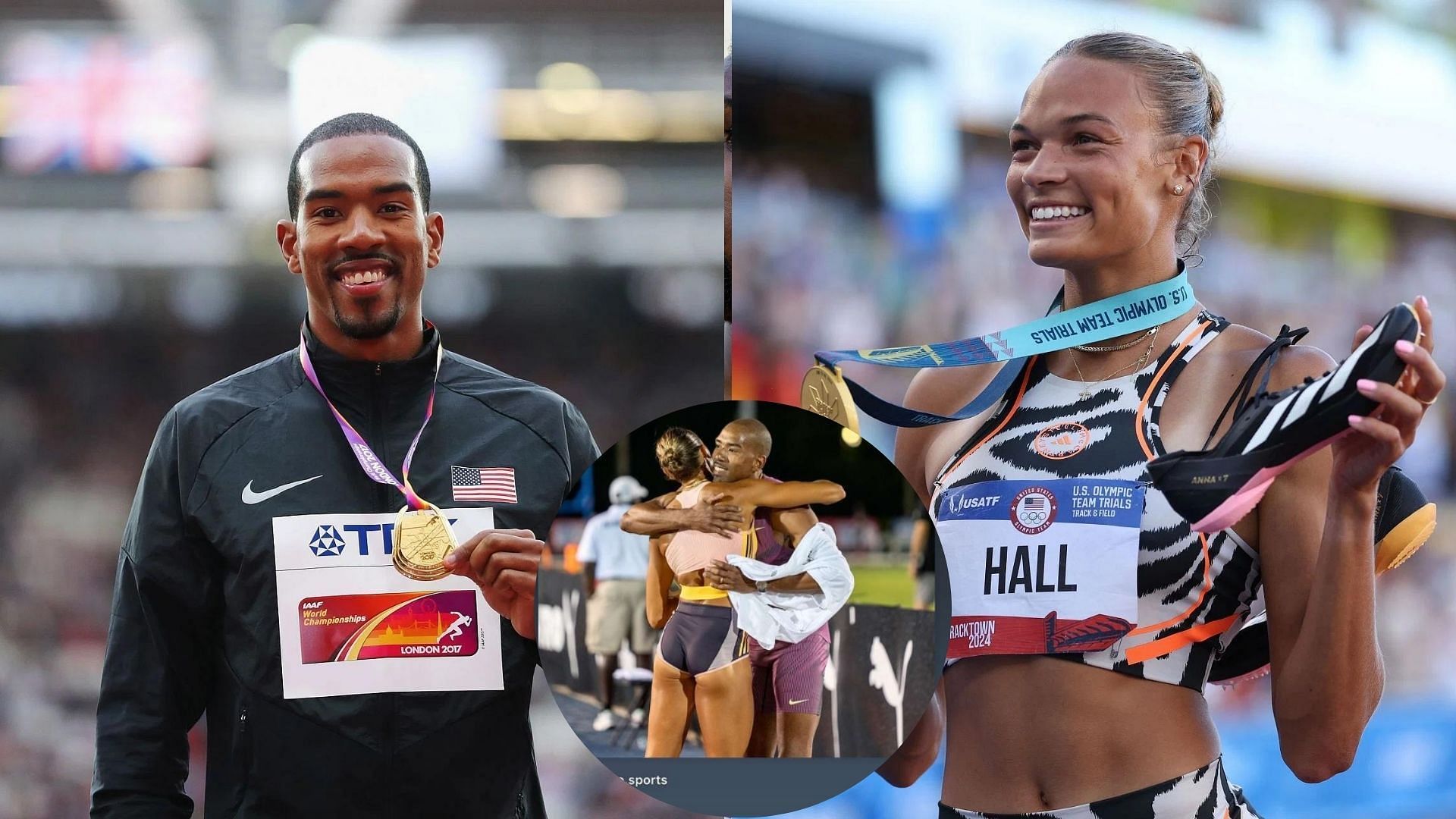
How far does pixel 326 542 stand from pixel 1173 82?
1329mm

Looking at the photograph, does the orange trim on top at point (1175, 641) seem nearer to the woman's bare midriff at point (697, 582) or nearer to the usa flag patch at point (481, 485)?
the woman's bare midriff at point (697, 582)

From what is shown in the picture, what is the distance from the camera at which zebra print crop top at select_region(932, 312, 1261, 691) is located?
5.48ft

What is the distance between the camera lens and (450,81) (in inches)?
104

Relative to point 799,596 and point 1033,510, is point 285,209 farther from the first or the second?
point 1033,510

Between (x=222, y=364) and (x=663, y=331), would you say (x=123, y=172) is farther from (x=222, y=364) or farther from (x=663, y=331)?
(x=663, y=331)

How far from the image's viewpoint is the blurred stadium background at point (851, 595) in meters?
1.80

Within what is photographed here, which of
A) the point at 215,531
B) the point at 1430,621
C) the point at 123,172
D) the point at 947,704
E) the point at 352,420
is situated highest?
the point at 123,172

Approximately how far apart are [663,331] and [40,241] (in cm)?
126

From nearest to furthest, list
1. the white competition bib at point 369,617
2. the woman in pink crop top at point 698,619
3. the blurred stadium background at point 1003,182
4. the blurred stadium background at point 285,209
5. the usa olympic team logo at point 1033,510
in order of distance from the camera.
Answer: the usa olympic team logo at point 1033,510 < the woman in pink crop top at point 698,619 < the white competition bib at point 369,617 < the blurred stadium background at point 1003,182 < the blurred stadium background at point 285,209

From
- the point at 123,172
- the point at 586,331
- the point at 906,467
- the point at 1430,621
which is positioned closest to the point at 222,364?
the point at 123,172

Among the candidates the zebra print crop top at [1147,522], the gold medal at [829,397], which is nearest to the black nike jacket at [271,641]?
the gold medal at [829,397]

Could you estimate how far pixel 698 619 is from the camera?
185 centimetres

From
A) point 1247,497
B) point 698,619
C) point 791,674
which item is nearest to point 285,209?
point 698,619

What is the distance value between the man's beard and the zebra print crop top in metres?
0.87
